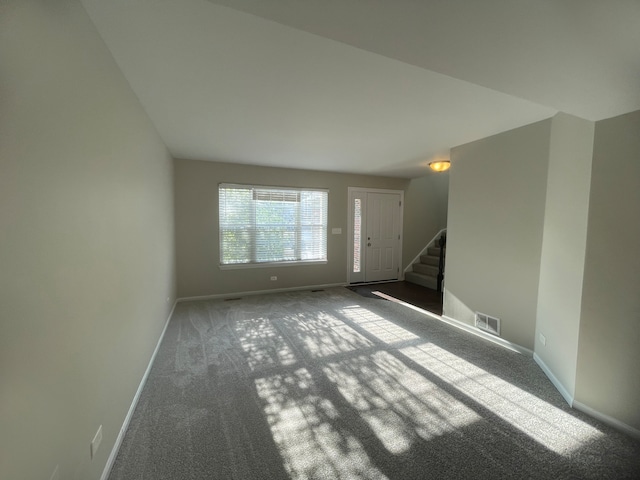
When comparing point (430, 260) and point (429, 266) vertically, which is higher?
point (430, 260)

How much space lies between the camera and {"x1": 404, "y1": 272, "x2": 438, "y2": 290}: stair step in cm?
566

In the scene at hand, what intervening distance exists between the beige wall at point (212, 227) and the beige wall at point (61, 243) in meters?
2.67

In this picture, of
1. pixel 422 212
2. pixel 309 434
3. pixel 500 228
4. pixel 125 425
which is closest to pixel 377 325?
pixel 500 228

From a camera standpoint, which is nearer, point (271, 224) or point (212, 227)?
point (212, 227)

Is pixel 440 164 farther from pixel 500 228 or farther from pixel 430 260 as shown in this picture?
pixel 430 260

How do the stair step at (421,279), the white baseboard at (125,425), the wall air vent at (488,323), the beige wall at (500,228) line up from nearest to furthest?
the white baseboard at (125,425)
the beige wall at (500,228)
the wall air vent at (488,323)
the stair step at (421,279)

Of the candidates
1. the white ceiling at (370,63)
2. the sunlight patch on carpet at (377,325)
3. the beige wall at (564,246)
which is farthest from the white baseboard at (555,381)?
the white ceiling at (370,63)

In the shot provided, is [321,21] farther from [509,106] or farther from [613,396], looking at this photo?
[613,396]

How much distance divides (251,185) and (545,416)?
4.73m

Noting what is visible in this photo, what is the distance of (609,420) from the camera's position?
73.7 inches

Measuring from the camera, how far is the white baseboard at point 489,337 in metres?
2.88

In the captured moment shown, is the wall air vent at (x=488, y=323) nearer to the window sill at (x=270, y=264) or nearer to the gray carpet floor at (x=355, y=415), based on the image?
the gray carpet floor at (x=355, y=415)

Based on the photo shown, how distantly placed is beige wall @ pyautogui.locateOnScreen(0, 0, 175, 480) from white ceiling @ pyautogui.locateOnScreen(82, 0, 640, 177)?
1.21 ft

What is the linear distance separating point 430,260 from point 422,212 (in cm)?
119
